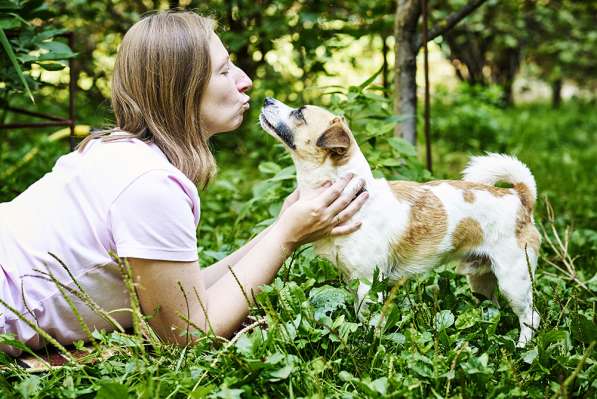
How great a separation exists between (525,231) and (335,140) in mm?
837

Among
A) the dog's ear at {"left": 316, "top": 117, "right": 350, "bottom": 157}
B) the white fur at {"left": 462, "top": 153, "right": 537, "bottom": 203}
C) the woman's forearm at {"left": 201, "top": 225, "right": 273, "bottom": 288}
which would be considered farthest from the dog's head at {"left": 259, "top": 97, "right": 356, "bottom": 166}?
the white fur at {"left": 462, "top": 153, "right": 537, "bottom": 203}

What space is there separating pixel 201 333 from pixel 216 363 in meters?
0.11

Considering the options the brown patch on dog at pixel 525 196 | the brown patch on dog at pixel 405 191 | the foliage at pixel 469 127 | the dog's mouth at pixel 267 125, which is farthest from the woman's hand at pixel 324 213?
the foliage at pixel 469 127

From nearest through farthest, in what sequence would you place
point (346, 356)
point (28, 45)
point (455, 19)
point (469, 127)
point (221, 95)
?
point (346, 356) < point (221, 95) < point (28, 45) < point (455, 19) < point (469, 127)

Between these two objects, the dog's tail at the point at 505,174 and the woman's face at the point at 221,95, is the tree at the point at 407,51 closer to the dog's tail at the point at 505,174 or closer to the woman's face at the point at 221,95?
the dog's tail at the point at 505,174

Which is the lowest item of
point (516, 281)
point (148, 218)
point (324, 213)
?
point (516, 281)

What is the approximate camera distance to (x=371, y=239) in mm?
2355

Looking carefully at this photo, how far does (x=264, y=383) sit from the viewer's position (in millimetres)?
1806

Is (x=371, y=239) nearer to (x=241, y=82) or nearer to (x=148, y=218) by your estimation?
(x=241, y=82)

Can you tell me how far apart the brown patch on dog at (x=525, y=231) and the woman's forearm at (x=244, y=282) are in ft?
3.00

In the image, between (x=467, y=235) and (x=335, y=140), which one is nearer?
(x=335, y=140)

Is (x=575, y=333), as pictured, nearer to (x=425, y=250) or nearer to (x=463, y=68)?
(x=425, y=250)

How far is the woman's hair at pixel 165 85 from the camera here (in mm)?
2141

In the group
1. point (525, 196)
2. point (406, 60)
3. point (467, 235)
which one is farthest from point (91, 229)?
point (406, 60)
